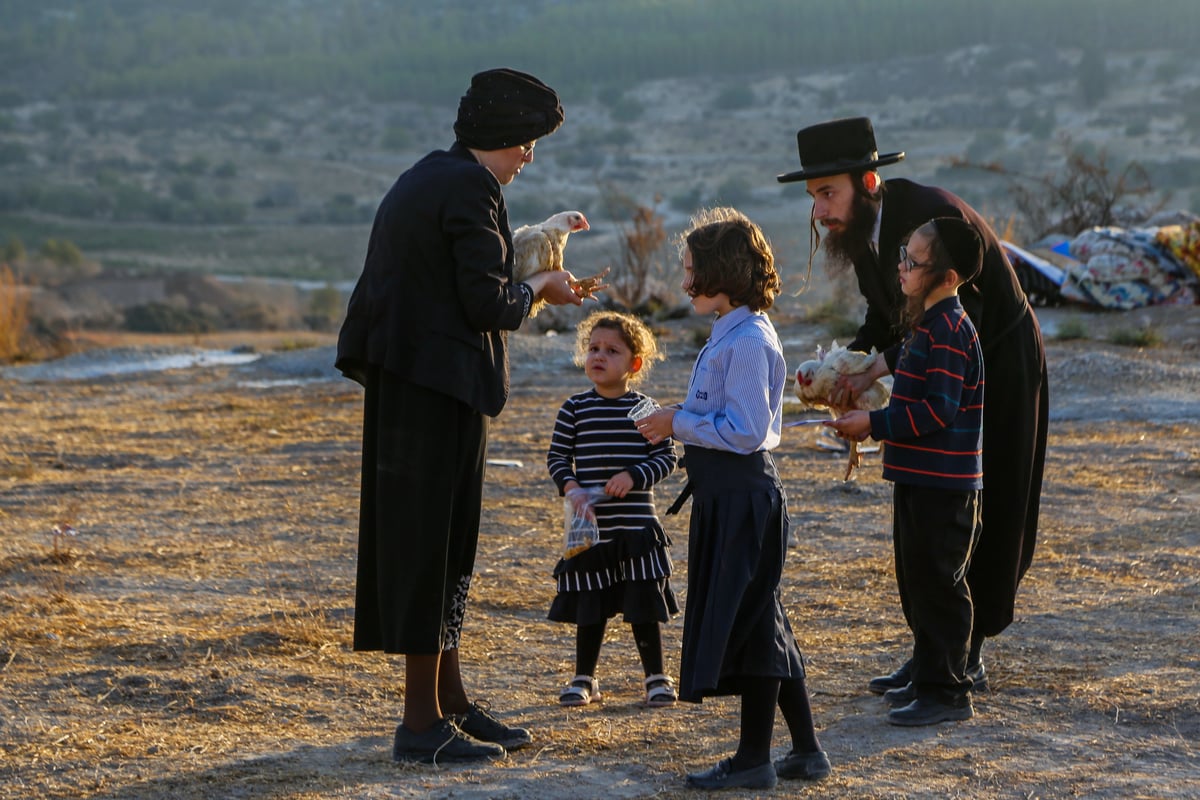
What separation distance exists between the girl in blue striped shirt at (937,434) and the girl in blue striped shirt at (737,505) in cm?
48

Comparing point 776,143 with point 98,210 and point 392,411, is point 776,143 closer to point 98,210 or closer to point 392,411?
point 98,210

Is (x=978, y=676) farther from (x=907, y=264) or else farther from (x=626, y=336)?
(x=626, y=336)

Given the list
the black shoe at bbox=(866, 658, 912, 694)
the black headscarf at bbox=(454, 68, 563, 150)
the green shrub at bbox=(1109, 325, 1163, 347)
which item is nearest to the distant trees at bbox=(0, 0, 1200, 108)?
the green shrub at bbox=(1109, 325, 1163, 347)

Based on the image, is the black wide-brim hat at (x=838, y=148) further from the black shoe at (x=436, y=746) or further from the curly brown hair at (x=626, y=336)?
the black shoe at (x=436, y=746)

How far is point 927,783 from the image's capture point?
13.1ft

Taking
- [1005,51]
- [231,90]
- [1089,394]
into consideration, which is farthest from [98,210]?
[1089,394]

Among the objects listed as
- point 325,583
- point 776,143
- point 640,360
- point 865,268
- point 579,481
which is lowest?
point 325,583

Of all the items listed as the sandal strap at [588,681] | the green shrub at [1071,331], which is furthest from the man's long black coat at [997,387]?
the green shrub at [1071,331]

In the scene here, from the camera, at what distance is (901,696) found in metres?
4.71

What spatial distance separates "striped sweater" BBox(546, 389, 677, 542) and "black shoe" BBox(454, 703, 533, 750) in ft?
2.35

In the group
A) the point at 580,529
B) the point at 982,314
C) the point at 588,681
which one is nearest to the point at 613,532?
the point at 580,529

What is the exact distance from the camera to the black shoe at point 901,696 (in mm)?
4684

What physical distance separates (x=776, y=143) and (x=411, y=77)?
978 inches

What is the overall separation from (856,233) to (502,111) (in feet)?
4.23
